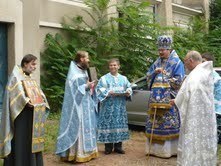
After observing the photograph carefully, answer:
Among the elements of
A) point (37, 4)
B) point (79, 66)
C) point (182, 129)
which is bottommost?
point (182, 129)

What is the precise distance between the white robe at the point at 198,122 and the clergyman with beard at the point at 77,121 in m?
2.04

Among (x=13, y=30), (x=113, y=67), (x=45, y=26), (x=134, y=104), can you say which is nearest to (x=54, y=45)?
(x=45, y=26)

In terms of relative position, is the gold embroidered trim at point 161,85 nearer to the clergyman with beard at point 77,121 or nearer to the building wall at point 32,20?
the clergyman with beard at point 77,121

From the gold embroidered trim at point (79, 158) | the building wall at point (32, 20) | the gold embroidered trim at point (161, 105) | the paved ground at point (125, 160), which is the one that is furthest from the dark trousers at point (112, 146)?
the building wall at point (32, 20)

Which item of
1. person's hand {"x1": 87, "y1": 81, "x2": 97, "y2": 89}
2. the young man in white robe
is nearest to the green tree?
person's hand {"x1": 87, "y1": 81, "x2": 97, "y2": 89}

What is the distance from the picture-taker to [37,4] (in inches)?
476

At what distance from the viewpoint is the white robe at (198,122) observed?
239 inches

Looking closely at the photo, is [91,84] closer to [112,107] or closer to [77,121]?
[77,121]

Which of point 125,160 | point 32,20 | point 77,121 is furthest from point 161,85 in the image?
point 32,20

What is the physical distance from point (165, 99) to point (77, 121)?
5.30 ft

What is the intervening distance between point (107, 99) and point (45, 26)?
5.85m

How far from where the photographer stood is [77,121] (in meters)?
7.51

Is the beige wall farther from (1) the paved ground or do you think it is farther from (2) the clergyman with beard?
(2) the clergyman with beard

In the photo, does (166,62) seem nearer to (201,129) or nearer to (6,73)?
(201,129)
